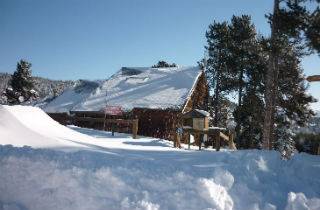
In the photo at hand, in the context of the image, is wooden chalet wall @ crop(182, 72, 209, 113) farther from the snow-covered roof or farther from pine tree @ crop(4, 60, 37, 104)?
pine tree @ crop(4, 60, 37, 104)

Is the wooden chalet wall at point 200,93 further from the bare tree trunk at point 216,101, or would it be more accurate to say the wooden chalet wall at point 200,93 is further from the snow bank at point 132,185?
the snow bank at point 132,185

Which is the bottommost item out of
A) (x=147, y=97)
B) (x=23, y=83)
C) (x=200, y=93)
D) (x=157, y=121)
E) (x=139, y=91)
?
(x=157, y=121)

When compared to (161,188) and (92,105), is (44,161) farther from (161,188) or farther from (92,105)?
(92,105)

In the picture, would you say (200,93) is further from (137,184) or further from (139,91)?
(137,184)

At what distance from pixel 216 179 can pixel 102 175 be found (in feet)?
7.97

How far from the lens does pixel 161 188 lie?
7.30 metres

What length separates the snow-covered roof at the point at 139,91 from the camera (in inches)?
1087

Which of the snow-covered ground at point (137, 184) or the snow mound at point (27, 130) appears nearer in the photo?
the snow-covered ground at point (137, 184)

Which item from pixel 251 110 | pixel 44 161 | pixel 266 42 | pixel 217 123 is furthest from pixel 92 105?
pixel 44 161

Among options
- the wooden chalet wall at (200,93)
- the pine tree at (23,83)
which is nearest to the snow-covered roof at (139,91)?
the wooden chalet wall at (200,93)

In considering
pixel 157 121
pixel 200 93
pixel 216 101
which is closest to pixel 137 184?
pixel 157 121

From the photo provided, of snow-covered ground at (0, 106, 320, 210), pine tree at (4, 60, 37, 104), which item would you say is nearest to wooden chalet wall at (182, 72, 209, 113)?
snow-covered ground at (0, 106, 320, 210)

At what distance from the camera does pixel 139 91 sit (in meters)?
30.0

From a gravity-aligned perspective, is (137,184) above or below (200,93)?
below
